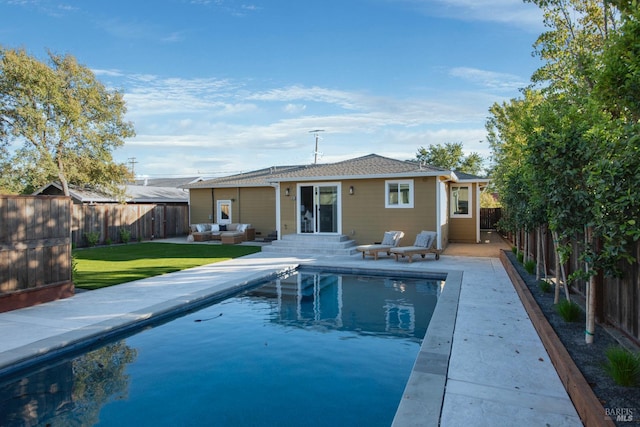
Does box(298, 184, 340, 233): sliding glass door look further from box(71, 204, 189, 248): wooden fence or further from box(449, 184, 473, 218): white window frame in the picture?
box(71, 204, 189, 248): wooden fence

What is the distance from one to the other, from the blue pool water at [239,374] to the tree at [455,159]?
40487 millimetres

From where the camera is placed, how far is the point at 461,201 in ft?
63.3

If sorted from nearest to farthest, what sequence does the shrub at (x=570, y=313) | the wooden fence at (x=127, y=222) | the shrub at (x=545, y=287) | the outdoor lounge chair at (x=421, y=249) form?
the shrub at (x=570, y=313) < the shrub at (x=545, y=287) < the outdoor lounge chair at (x=421, y=249) < the wooden fence at (x=127, y=222)

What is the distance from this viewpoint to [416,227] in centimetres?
1523

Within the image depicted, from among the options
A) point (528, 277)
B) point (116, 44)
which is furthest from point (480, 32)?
point (116, 44)

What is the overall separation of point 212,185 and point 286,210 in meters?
6.12

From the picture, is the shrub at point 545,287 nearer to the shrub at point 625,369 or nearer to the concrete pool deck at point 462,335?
the concrete pool deck at point 462,335

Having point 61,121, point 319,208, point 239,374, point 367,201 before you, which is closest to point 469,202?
point 367,201

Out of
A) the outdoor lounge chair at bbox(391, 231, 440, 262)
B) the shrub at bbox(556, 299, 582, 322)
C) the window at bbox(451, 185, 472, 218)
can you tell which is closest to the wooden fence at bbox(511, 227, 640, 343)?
the shrub at bbox(556, 299, 582, 322)

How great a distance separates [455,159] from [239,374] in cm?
4480

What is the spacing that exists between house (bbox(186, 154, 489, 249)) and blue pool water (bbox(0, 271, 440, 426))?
313 inches

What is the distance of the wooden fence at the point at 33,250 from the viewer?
6.96 m

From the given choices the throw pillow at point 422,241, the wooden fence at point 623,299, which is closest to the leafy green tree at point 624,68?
the wooden fence at point 623,299

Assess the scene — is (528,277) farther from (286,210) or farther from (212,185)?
(212,185)
